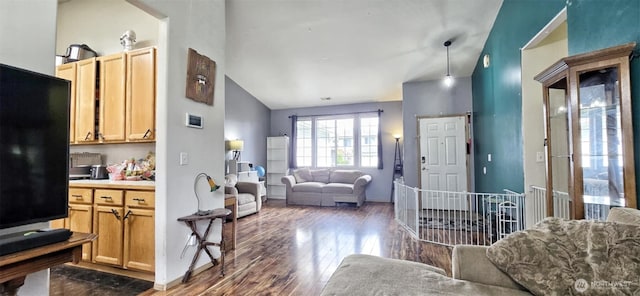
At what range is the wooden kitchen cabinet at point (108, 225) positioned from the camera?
2617mm

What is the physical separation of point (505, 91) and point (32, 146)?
15.5 ft

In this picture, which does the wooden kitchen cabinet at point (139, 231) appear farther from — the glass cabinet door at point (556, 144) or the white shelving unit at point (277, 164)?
the white shelving unit at point (277, 164)

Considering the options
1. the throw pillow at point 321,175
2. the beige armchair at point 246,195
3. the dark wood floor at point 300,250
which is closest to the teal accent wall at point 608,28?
the dark wood floor at point 300,250

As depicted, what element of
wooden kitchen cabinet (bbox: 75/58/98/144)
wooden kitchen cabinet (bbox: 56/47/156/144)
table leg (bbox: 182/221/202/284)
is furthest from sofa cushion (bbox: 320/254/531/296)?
wooden kitchen cabinet (bbox: 75/58/98/144)

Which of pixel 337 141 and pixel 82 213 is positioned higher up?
pixel 337 141

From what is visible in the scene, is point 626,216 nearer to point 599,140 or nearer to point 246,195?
point 599,140

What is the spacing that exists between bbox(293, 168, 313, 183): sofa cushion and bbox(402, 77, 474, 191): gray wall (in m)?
2.51

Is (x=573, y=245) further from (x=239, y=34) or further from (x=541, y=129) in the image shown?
(x=239, y=34)

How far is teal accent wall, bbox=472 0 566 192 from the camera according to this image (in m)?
3.06

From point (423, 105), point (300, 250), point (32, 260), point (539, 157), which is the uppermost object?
point (423, 105)

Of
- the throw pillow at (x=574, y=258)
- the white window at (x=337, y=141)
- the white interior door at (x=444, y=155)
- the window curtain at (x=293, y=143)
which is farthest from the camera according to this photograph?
the window curtain at (x=293, y=143)

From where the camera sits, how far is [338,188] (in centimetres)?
635

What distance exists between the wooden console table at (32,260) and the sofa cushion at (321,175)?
5.86 metres

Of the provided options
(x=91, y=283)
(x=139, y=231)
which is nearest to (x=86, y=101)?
(x=139, y=231)
